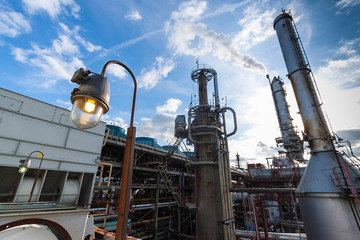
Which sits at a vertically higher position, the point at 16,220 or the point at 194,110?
the point at 194,110

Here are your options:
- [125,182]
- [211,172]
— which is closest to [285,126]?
[211,172]

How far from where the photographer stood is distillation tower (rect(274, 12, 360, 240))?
5.54 meters

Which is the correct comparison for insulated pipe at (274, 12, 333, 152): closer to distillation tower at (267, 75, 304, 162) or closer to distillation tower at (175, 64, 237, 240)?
distillation tower at (175, 64, 237, 240)

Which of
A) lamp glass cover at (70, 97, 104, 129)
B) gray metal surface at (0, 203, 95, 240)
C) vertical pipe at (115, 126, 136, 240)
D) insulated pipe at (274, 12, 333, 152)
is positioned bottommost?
gray metal surface at (0, 203, 95, 240)

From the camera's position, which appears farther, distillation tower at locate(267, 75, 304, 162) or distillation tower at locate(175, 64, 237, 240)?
distillation tower at locate(267, 75, 304, 162)

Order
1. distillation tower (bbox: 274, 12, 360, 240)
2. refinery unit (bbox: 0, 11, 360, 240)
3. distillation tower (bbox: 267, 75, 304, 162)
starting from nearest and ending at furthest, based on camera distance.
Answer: refinery unit (bbox: 0, 11, 360, 240), distillation tower (bbox: 274, 12, 360, 240), distillation tower (bbox: 267, 75, 304, 162)

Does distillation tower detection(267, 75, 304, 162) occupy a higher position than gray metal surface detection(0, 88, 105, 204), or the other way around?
distillation tower detection(267, 75, 304, 162)

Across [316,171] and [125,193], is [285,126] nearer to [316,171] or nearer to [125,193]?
[316,171]

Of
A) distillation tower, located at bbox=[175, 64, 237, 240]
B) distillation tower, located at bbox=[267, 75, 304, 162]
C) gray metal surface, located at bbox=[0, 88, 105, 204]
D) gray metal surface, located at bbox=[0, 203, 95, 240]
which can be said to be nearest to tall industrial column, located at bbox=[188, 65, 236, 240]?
distillation tower, located at bbox=[175, 64, 237, 240]

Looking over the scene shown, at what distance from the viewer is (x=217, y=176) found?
1291 centimetres

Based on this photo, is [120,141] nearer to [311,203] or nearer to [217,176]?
[217,176]

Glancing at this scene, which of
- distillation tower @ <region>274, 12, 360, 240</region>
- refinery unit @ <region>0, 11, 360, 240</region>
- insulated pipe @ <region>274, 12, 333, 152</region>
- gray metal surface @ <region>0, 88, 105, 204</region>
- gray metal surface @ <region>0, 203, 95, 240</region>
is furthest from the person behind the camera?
insulated pipe @ <region>274, 12, 333, 152</region>

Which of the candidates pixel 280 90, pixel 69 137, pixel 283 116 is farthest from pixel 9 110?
pixel 280 90

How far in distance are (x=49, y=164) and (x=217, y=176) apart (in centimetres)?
1119
